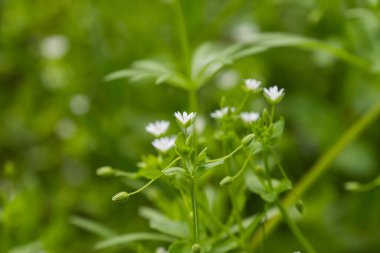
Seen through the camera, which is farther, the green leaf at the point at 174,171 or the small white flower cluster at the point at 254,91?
the small white flower cluster at the point at 254,91

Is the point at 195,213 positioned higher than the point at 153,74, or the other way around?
the point at 153,74

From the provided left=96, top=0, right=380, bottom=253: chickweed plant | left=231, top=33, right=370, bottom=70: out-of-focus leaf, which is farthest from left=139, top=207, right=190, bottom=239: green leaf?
left=231, top=33, right=370, bottom=70: out-of-focus leaf

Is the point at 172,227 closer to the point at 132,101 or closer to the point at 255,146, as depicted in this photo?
the point at 255,146

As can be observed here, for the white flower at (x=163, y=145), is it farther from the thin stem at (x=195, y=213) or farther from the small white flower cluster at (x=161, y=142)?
the thin stem at (x=195, y=213)

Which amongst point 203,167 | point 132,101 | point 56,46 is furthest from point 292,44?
point 56,46

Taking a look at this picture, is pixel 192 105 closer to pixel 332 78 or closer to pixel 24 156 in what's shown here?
pixel 332 78

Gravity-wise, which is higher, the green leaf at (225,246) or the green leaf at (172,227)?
the green leaf at (172,227)

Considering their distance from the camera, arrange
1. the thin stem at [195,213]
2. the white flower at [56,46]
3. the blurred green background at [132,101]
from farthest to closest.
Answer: the white flower at [56,46]
the blurred green background at [132,101]
the thin stem at [195,213]

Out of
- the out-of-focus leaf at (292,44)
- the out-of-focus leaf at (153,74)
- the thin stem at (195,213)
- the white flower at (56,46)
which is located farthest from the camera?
the white flower at (56,46)

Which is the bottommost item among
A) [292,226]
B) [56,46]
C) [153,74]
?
[292,226]

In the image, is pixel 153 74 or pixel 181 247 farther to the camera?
pixel 153 74

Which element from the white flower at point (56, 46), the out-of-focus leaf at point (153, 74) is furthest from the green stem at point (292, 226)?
the white flower at point (56, 46)
